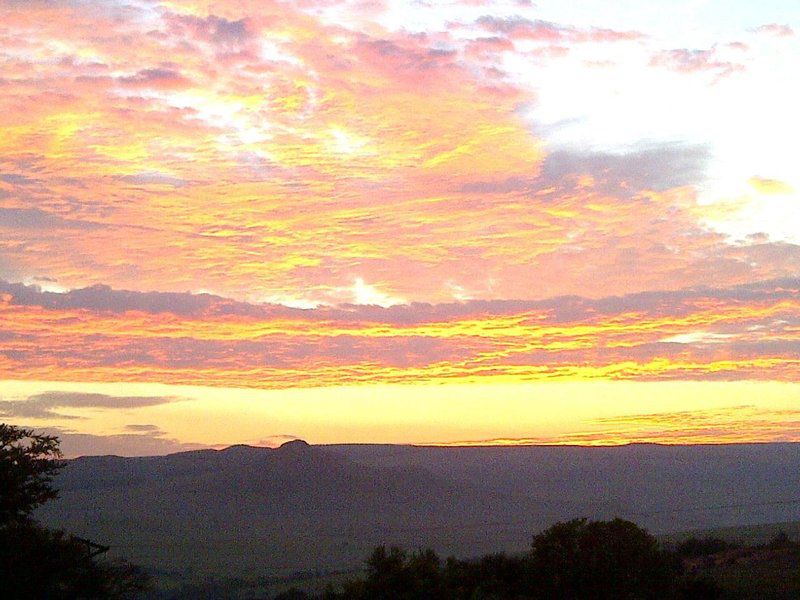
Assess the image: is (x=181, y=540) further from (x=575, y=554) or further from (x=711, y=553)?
(x=575, y=554)

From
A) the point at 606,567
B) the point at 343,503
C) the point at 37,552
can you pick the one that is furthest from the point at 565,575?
the point at 343,503

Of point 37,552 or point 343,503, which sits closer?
point 37,552

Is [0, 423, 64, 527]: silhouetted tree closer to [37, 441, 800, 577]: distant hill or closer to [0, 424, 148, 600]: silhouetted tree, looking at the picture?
[0, 424, 148, 600]: silhouetted tree

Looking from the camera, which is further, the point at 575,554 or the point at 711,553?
the point at 711,553

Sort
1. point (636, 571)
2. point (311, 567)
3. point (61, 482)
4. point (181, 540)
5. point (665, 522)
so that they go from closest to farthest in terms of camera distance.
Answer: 1. point (636, 571)
2. point (311, 567)
3. point (181, 540)
4. point (665, 522)
5. point (61, 482)

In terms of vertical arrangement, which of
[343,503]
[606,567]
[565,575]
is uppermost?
[606,567]

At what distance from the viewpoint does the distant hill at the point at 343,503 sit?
114 meters

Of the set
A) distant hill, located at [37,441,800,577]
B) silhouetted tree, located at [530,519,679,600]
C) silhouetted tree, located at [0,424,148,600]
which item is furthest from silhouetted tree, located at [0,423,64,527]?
distant hill, located at [37,441,800,577]

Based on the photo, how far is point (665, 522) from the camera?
144m

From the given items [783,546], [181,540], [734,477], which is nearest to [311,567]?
[181,540]

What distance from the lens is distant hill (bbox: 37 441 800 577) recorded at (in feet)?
374

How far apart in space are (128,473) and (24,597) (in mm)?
151786

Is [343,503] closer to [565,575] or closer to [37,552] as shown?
[565,575]

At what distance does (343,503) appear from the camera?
147 meters
